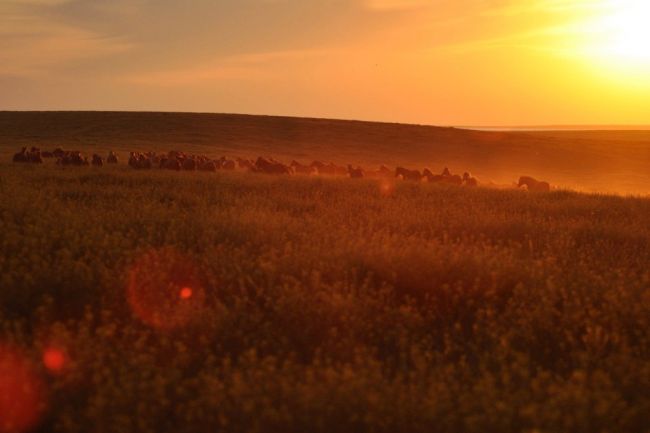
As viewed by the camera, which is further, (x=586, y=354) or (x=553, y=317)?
(x=553, y=317)

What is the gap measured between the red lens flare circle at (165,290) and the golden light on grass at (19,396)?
1113mm

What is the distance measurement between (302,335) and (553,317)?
2.10 metres

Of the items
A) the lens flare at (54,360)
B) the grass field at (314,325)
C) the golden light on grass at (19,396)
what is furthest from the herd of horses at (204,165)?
the golden light on grass at (19,396)

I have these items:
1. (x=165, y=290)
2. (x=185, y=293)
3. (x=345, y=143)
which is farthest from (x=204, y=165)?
(x=345, y=143)

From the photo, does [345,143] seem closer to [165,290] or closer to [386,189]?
[386,189]

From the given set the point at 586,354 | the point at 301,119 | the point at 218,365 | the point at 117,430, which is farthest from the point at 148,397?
the point at 301,119

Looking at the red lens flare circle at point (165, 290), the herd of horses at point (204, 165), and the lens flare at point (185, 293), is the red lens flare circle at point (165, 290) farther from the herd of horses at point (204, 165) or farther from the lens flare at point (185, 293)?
the herd of horses at point (204, 165)

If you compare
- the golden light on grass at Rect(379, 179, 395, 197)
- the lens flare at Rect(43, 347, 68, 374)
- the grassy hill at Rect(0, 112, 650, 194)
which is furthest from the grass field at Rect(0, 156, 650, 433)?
the grassy hill at Rect(0, 112, 650, 194)

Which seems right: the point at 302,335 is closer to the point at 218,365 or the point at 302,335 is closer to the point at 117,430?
the point at 218,365

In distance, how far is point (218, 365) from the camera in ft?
14.8

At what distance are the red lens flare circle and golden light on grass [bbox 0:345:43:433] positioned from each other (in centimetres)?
111

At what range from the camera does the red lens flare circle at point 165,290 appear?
198 inches

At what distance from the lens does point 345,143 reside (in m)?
50.2

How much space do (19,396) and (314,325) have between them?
2111 mm
